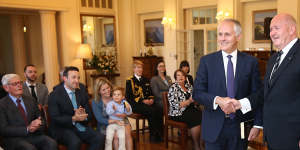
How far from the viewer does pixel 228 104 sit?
2.17m

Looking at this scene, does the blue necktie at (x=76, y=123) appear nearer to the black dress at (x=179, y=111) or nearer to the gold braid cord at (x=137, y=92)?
the black dress at (x=179, y=111)

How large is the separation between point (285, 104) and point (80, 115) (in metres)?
2.45

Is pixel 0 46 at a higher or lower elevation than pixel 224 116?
higher

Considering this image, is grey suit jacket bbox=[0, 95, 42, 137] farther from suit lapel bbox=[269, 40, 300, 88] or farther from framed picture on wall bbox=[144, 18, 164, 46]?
framed picture on wall bbox=[144, 18, 164, 46]

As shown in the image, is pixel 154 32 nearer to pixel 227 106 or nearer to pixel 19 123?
pixel 19 123

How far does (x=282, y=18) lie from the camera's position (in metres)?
2.08

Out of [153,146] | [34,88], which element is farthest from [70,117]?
[153,146]

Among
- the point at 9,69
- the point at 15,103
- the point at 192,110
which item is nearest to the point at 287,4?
the point at 192,110

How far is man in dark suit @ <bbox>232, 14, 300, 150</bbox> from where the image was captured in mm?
1985

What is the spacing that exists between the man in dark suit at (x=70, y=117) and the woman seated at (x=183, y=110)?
1350 millimetres

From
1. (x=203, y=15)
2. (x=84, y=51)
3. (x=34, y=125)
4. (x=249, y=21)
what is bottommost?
(x=34, y=125)

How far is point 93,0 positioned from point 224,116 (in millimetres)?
9226

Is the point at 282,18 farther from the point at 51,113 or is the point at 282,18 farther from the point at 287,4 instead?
the point at 287,4

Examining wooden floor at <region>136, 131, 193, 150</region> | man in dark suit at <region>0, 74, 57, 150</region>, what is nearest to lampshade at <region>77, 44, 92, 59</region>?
wooden floor at <region>136, 131, 193, 150</region>
